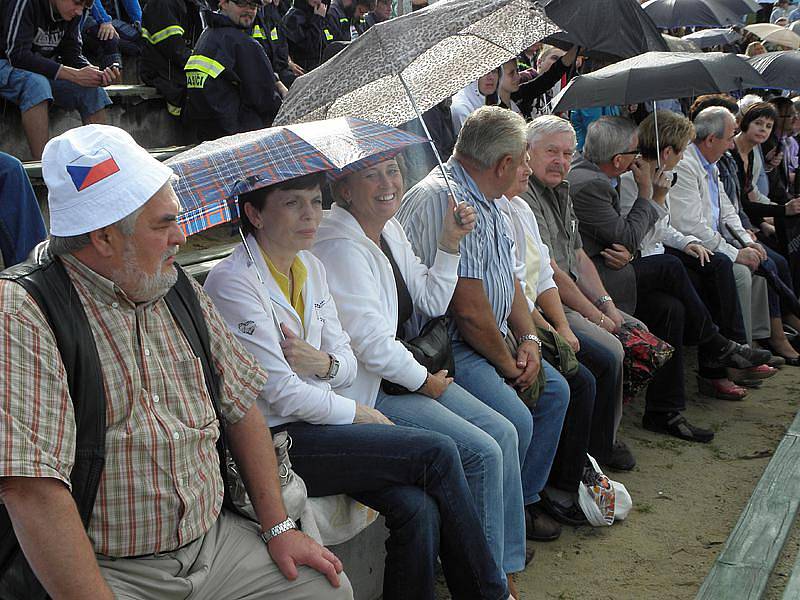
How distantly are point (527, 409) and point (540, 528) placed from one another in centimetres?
63

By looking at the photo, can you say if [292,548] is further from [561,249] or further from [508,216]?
[561,249]

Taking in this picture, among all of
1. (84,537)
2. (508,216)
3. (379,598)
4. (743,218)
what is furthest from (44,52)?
(743,218)

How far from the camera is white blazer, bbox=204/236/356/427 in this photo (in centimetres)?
293

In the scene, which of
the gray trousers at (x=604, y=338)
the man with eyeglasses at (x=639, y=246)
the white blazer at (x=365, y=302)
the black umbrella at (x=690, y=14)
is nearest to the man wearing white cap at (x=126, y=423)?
the white blazer at (x=365, y=302)

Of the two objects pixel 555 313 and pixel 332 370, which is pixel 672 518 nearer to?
pixel 555 313

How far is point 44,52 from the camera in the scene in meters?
5.80

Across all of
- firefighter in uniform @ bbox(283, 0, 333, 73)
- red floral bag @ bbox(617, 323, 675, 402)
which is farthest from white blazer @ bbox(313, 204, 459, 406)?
firefighter in uniform @ bbox(283, 0, 333, 73)

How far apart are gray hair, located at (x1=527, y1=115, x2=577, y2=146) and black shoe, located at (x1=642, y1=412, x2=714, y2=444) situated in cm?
183

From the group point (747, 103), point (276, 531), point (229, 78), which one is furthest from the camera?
point (747, 103)

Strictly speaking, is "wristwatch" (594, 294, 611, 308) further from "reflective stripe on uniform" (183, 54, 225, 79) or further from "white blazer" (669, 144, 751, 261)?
"reflective stripe on uniform" (183, 54, 225, 79)

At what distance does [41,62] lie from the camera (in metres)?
5.71

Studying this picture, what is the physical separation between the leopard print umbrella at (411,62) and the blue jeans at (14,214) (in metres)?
1.08

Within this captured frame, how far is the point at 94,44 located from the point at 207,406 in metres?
5.33

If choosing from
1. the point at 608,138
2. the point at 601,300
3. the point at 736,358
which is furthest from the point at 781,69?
the point at 601,300
